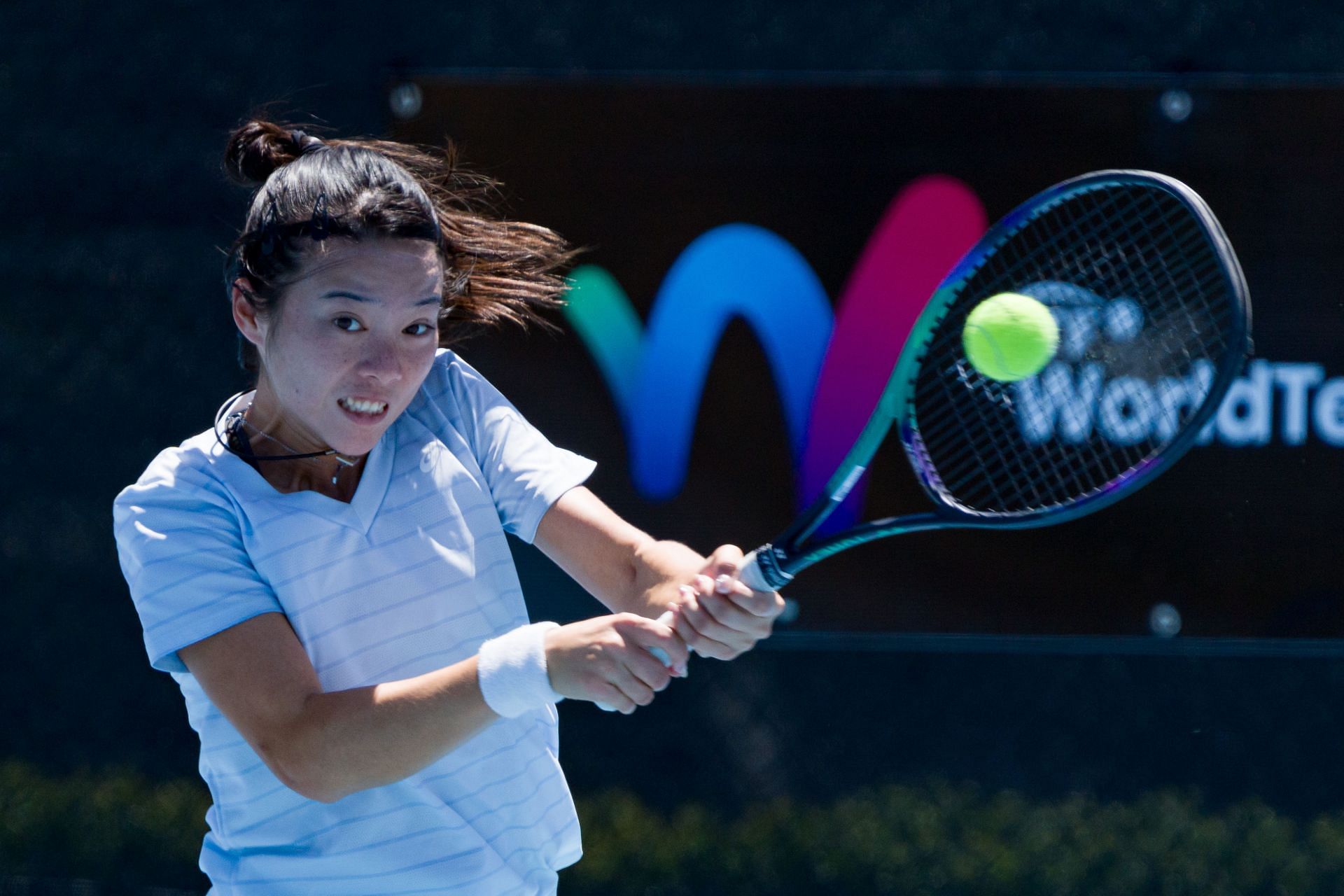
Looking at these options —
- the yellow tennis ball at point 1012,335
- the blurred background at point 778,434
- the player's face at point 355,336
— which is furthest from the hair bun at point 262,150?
the blurred background at point 778,434

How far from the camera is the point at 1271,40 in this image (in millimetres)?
2902

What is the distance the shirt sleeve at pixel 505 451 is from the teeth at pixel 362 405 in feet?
0.57

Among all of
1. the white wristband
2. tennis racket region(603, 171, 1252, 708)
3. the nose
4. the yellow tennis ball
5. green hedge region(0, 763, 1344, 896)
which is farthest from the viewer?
green hedge region(0, 763, 1344, 896)

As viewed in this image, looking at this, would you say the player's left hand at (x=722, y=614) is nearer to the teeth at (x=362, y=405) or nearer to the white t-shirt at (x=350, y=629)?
the white t-shirt at (x=350, y=629)

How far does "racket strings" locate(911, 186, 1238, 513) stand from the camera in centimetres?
255

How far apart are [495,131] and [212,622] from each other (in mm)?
1643

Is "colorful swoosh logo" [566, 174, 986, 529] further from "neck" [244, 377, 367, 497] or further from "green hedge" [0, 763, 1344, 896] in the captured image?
"neck" [244, 377, 367, 497]

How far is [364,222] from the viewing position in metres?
1.42

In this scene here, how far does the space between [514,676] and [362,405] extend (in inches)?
12.4

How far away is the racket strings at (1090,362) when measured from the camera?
2555mm

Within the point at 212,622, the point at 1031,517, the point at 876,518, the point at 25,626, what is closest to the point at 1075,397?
the point at 876,518

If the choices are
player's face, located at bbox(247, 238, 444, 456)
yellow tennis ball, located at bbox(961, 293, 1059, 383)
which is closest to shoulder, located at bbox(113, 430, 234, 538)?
player's face, located at bbox(247, 238, 444, 456)

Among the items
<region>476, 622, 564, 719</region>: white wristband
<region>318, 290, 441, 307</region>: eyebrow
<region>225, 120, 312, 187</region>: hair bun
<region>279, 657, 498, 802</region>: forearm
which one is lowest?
<region>279, 657, 498, 802</region>: forearm

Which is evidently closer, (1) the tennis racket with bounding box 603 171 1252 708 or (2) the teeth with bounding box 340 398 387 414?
(2) the teeth with bounding box 340 398 387 414
